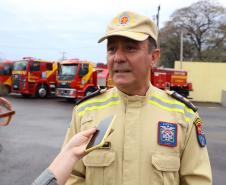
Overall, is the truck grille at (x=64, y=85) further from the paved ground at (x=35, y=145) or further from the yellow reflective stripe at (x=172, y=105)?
the yellow reflective stripe at (x=172, y=105)

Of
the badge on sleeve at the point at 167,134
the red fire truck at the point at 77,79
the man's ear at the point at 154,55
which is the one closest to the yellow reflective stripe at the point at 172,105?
the badge on sleeve at the point at 167,134

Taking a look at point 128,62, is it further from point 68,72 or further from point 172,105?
point 68,72

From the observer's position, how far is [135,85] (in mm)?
2074

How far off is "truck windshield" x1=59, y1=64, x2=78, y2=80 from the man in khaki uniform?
692 inches

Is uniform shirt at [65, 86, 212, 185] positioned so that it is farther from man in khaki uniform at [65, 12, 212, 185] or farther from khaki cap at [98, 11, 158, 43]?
khaki cap at [98, 11, 158, 43]

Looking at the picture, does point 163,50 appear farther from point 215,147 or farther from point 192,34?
point 215,147

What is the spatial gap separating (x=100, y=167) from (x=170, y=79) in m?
21.5

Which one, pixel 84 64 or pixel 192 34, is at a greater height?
pixel 192 34

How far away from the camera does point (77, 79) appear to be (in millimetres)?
19359

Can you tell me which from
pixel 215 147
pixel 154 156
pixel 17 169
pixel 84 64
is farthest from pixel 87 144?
pixel 84 64

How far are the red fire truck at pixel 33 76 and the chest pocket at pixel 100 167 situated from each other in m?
19.9

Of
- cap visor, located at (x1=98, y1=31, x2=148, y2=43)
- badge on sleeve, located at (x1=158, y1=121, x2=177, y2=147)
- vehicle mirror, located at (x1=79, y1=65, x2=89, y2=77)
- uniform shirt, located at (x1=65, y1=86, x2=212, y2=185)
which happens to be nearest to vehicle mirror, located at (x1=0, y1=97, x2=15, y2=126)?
uniform shirt, located at (x1=65, y1=86, x2=212, y2=185)

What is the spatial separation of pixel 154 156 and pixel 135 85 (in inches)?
15.6

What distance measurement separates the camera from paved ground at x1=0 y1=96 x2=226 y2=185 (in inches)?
252
